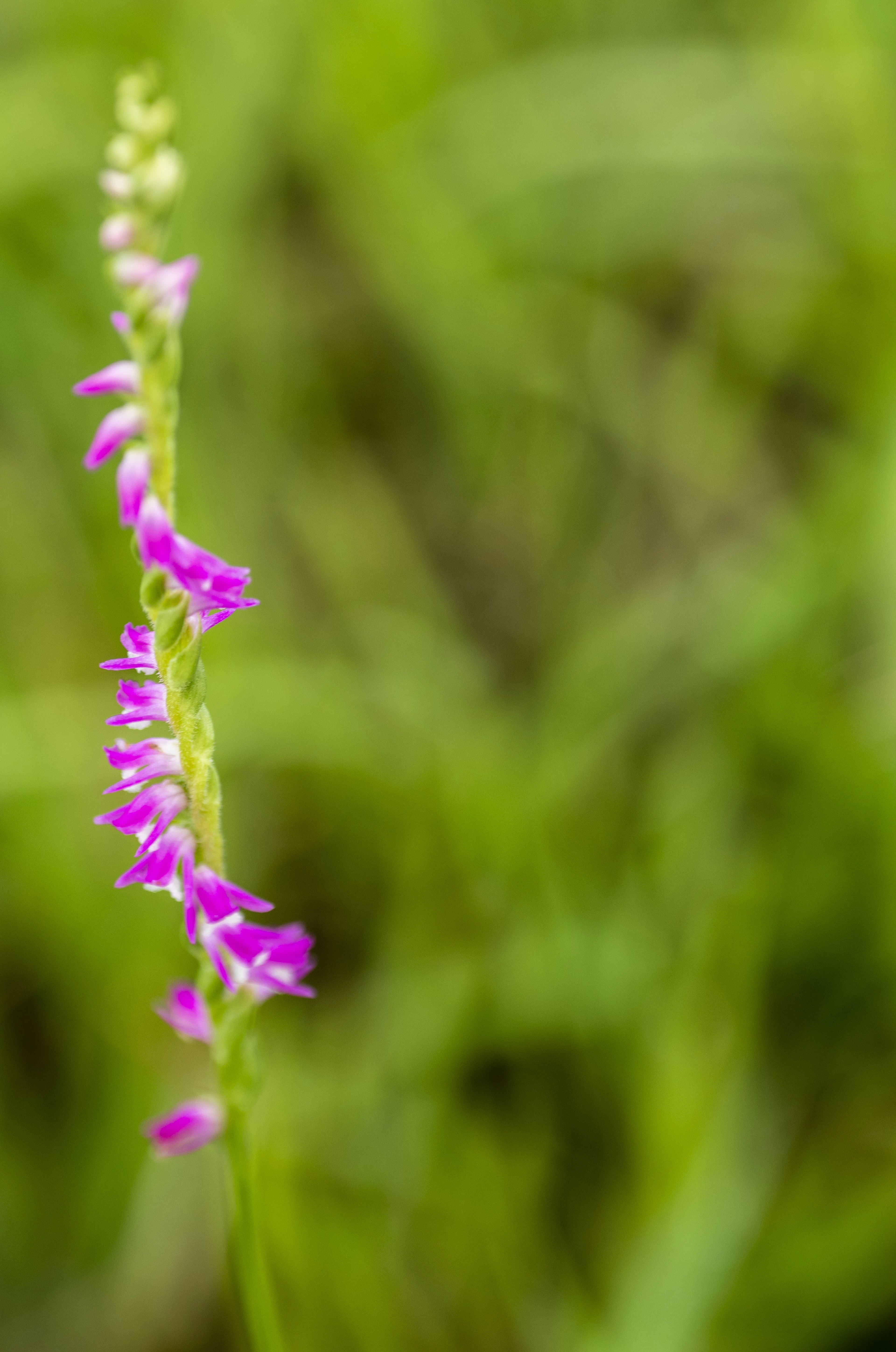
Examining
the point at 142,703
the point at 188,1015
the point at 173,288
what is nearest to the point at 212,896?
the point at 142,703

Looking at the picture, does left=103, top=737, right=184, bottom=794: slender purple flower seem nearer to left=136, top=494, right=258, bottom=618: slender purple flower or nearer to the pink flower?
left=136, top=494, right=258, bottom=618: slender purple flower

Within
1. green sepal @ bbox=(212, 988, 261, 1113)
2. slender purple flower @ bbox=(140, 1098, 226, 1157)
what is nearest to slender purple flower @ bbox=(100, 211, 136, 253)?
green sepal @ bbox=(212, 988, 261, 1113)

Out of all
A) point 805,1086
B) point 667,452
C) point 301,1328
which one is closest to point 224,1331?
point 301,1328

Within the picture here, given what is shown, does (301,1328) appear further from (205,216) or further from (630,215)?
(630,215)

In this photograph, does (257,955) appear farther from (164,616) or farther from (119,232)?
(119,232)

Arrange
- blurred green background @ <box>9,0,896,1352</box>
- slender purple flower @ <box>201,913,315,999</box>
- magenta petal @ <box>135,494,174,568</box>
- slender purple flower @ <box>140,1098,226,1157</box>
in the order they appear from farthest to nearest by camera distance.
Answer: blurred green background @ <box>9,0,896,1352</box> → slender purple flower @ <box>140,1098,226,1157</box> → slender purple flower @ <box>201,913,315,999</box> → magenta petal @ <box>135,494,174,568</box>

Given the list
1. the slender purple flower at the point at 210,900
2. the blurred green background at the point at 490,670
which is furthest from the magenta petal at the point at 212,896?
the blurred green background at the point at 490,670

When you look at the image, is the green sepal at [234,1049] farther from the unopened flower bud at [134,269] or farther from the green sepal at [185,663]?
the unopened flower bud at [134,269]
